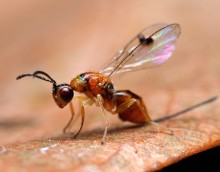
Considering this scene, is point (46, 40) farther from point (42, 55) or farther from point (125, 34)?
point (125, 34)

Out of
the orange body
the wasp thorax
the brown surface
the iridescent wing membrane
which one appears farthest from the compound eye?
the iridescent wing membrane

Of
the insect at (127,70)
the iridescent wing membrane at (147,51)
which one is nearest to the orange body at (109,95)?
the insect at (127,70)

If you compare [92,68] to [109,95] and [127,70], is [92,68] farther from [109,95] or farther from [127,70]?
[109,95]

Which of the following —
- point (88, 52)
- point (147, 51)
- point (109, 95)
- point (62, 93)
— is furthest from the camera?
point (88, 52)

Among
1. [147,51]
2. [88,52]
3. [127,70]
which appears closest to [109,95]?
[127,70]

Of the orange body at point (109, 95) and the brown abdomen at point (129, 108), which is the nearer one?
the orange body at point (109, 95)

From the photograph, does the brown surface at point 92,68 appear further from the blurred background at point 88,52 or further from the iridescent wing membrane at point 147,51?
the iridescent wing membrane at point 147,51
